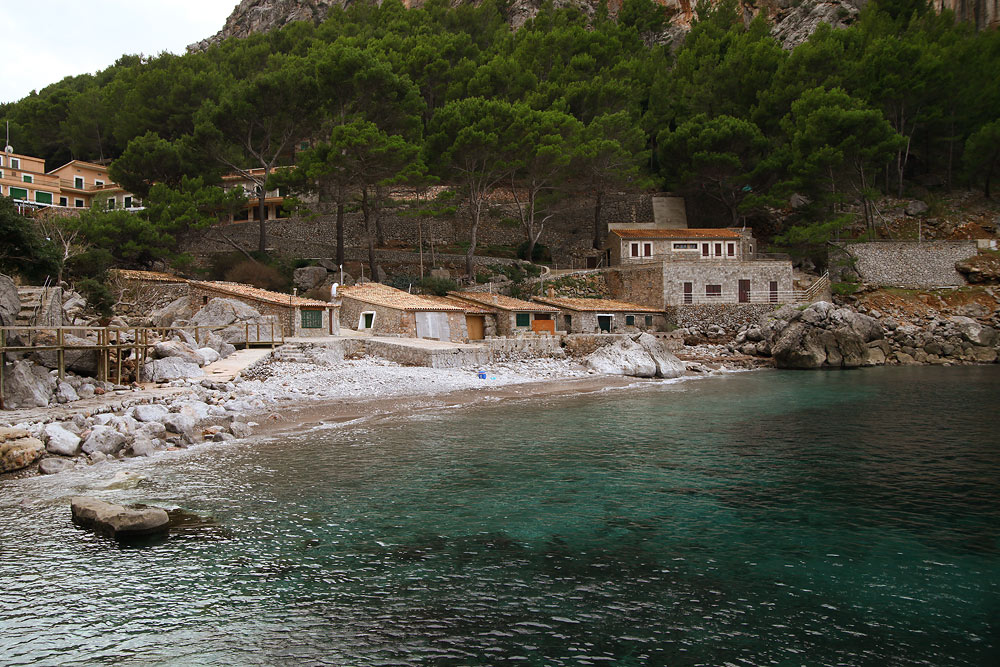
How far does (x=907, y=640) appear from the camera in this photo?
6398 millimetres

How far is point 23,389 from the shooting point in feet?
56.4

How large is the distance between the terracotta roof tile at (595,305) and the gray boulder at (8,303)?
90.9 feet

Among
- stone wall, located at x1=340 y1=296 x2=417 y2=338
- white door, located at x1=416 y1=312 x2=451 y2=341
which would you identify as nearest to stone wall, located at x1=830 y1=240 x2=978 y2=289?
white door, located at x1=416 y1=312 x2=451 y2=341

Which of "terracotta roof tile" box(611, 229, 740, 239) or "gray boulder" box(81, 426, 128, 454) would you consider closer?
"gray boulder" box(81, 426, 128, 454)

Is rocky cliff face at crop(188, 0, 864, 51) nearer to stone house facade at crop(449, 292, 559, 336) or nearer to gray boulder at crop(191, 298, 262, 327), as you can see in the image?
stone house facade at crop(449, 292, 559, 336)

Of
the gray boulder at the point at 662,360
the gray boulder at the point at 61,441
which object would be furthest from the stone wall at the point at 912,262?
the gray boulder at the point at 61,441

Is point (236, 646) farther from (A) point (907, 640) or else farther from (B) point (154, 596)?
(A) point (907, 640)

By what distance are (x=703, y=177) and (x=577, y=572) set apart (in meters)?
48.5

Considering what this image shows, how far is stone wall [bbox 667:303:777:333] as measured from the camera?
140 feet

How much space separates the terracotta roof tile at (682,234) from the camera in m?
46.0

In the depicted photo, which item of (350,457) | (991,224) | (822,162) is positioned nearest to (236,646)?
(350,457)

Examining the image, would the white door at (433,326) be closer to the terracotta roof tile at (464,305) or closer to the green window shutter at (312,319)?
the terracotta roof tile at (464,305)

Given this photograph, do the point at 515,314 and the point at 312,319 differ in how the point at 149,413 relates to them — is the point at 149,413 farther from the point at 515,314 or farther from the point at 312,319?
the point at 515,314

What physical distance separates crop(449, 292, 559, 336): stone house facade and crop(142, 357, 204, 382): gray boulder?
1778 centimetres
